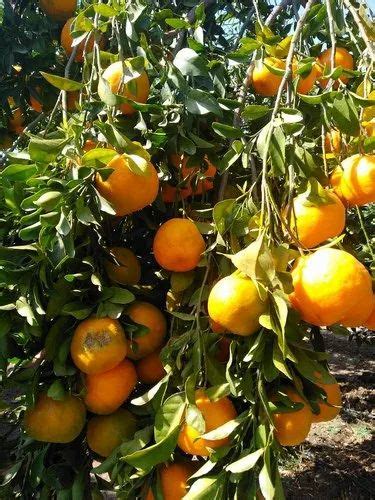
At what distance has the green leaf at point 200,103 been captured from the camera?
3.54ft

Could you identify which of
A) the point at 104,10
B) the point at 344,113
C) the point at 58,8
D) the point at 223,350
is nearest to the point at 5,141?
the point at 58,8

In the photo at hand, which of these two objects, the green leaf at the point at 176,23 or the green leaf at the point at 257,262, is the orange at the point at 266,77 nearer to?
the green leaf at the point at 176,23

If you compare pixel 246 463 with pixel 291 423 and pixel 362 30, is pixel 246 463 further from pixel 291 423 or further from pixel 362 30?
pixel 362 30

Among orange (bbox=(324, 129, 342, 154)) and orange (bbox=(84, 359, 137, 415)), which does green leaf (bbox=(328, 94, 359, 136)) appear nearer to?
orange (bbox=(324, 129, 342, 154))

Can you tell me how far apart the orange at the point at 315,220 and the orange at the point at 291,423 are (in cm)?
28

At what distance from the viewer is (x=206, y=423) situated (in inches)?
36.5

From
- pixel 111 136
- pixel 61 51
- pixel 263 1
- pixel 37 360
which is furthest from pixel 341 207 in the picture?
pixel 61 51

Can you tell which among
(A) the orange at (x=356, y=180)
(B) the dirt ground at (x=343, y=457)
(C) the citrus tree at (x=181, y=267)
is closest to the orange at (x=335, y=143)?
(C) the citrus tree at (x=181, y=267)

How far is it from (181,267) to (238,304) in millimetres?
282

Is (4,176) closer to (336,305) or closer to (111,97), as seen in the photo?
(111,97)

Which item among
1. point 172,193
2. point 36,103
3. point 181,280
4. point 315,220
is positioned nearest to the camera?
point 315,220

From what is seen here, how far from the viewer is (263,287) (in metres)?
0.79

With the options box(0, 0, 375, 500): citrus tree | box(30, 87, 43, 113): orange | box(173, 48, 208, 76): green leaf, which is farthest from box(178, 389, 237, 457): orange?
box(30, 87, 43, 113): orange

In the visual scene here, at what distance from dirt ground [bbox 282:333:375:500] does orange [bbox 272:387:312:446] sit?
5.68 ft
